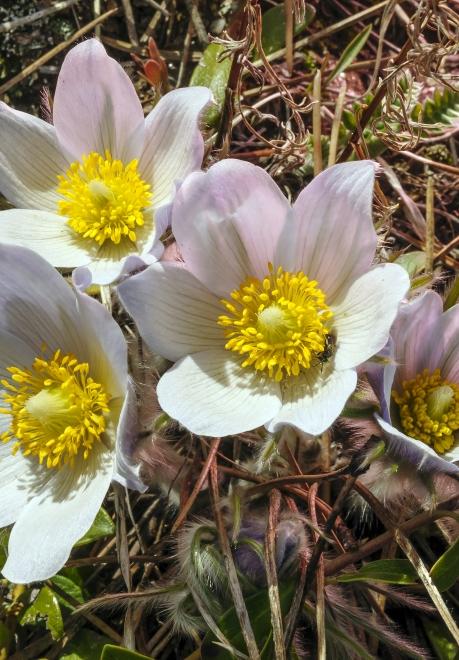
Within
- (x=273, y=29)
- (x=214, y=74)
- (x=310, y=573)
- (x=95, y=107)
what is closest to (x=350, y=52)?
(x=273, y=29)

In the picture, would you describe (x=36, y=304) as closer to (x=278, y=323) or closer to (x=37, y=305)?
(x=37, y=305)

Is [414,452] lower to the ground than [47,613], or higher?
higher

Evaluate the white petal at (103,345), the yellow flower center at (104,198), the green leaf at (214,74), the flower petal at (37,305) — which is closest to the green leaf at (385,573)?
the white petal at (103,345)

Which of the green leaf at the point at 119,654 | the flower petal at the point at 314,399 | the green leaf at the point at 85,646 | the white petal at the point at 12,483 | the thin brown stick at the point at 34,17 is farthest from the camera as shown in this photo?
the thin brown stick at the point at 34,17

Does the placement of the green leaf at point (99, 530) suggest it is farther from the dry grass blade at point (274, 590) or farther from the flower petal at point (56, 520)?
the dry grass blade at point (274, 590)

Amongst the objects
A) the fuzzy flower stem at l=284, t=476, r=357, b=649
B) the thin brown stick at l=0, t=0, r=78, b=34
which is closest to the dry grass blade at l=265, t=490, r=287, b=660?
the fuzzy flower stem at l=284, t=476, r=357, b=649

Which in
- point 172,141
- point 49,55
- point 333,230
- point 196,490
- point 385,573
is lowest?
point 385,573

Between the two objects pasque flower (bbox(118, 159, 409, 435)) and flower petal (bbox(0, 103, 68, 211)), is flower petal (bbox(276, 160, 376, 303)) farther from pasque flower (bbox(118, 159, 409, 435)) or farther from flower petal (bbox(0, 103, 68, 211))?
flower petal (bbox(0, 103, 68, 211))
